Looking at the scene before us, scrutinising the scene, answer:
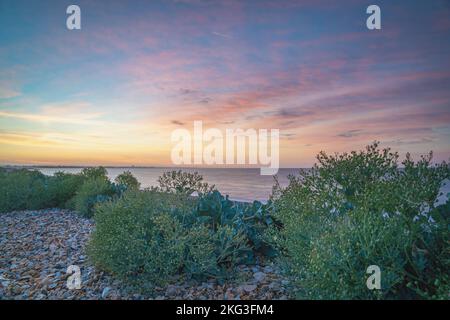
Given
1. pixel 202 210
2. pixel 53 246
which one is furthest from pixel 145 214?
pixel 53 246

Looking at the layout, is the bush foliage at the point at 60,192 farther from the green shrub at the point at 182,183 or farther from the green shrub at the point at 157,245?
the green shrub at the point at 157,245

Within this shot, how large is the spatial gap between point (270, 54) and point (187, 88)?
136 cm

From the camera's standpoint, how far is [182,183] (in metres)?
4.21

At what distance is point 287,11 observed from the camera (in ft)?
12.1

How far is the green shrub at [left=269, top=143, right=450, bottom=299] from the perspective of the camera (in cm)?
236

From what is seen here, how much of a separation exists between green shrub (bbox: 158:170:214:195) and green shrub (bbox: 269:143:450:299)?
1.24 m

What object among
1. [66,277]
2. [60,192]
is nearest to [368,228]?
[66,277]

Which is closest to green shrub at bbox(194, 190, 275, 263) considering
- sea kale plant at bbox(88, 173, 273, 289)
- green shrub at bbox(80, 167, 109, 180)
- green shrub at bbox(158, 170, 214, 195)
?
sea kale plant at bbox(88, 173, 273, 289)

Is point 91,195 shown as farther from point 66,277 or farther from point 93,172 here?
point 66,277

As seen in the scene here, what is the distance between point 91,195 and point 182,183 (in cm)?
381

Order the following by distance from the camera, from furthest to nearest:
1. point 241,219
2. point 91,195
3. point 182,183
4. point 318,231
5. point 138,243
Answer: point 91,195 < point 182,183 < point 241,219 < point 138,243 < point 318,231

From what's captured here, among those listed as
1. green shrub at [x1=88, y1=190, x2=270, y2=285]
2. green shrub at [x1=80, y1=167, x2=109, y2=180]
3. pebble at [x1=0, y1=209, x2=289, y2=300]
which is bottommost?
pebble at [x1=0, y1=209, x2=289, y2=300]

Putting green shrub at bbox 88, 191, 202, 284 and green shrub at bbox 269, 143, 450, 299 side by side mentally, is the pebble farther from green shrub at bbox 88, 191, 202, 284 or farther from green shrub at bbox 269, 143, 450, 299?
green shrub at bbox 269, 143, 450, 299

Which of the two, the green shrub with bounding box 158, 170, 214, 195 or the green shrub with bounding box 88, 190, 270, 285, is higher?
the green shrub with bounding box 158, 170, 214, 195
